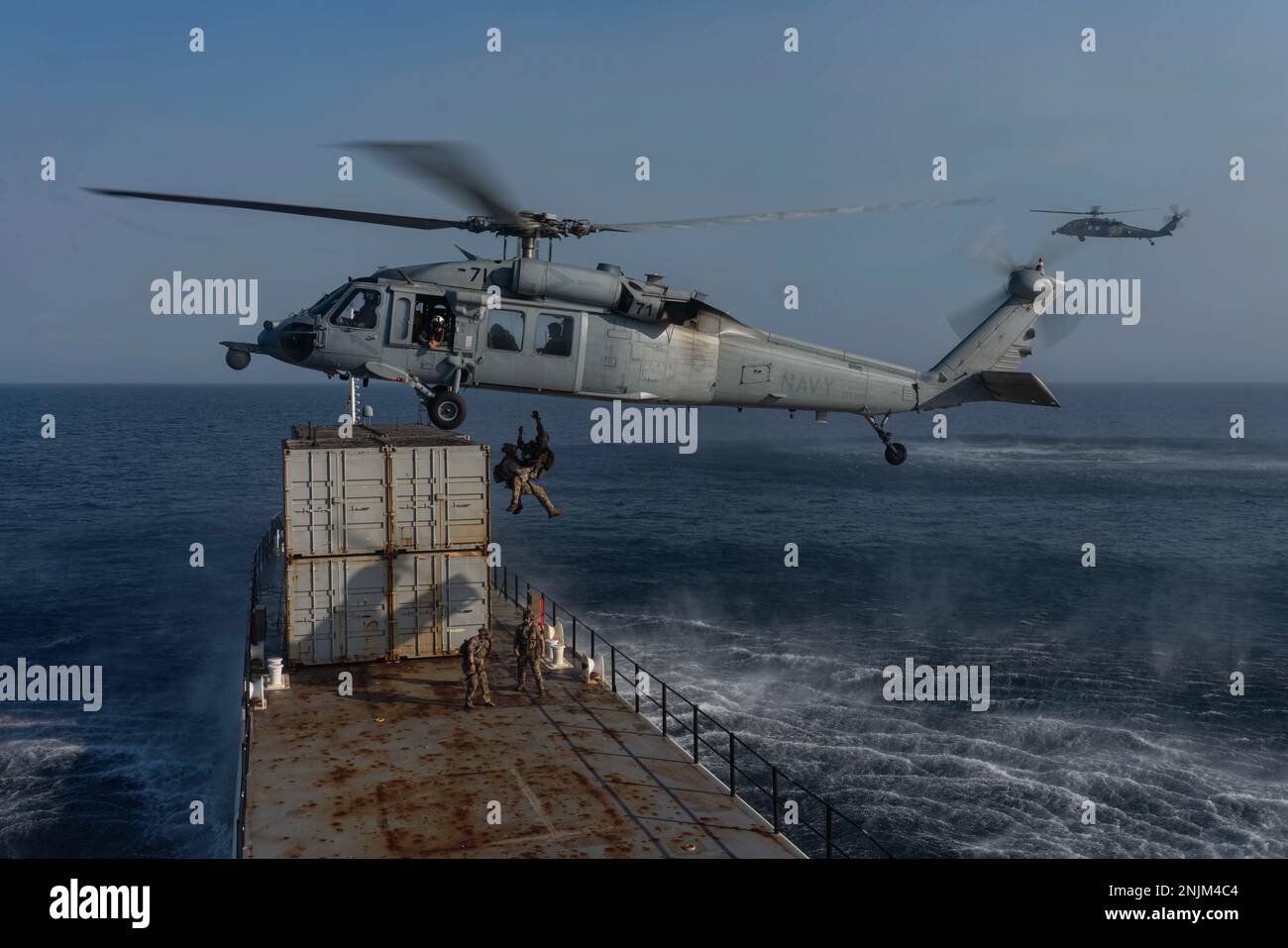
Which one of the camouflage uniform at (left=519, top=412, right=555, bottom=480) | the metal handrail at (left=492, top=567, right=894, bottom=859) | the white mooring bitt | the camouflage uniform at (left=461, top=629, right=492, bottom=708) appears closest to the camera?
the metal handrail at (left=492, top=567, right=894, bottom=859)

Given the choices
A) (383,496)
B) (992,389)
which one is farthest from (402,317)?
(992,389)

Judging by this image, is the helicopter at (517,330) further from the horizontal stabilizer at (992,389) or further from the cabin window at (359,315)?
the horizontal stabilizer at (992,389)

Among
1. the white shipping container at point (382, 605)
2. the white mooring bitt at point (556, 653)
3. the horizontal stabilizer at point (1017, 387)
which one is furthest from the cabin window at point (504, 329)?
the horizontal stabilizer at point (1017, 387)

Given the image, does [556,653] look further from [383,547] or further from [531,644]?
[383,547]

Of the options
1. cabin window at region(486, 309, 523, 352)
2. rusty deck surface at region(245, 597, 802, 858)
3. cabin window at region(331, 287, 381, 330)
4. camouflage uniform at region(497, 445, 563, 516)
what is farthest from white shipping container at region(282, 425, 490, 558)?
cabin window at region(486, 309, 523, 352)

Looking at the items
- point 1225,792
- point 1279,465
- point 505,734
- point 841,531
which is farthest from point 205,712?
point 1279,465

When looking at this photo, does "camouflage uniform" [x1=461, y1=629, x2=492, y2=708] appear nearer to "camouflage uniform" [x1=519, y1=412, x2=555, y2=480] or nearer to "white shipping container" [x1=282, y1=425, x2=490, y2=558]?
"camouflage uniform" [x1=519, y1=412, x2=555, y2=480]
